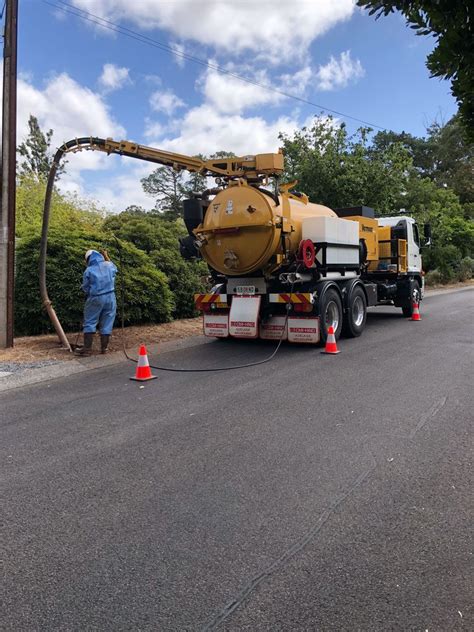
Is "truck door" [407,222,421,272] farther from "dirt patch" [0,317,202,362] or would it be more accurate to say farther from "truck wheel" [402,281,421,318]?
"dirt patch" [0,317,202,362]

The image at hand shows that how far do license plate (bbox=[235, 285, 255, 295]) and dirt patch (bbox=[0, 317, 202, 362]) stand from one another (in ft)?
6.91

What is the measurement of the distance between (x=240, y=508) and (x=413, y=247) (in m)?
13.0

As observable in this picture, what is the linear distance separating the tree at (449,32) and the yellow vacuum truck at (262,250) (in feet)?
21.6

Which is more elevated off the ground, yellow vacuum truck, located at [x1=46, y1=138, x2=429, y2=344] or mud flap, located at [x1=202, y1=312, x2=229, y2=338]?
yellow vacuum truck, located at [x1=46, y1=138, x2=429, y2=344]

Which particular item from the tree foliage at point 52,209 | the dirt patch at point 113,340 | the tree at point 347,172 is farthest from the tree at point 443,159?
the dirt patch at point 113,340

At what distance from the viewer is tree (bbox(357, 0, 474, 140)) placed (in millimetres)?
1870

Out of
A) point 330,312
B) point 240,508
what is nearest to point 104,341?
point 330,312

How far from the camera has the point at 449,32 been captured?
189 centimetres

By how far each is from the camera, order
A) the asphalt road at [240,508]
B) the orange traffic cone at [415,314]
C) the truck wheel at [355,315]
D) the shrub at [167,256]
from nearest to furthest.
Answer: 1. the asphalt road at [240,508]
2. the truck wheel at [355,315]
3. the shrub at [167,256]
4. the orange traffic cone at [415,314]

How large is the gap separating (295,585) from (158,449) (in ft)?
6.81

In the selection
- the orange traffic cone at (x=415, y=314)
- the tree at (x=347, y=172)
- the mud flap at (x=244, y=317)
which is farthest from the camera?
the tree at (x=347, y=172)

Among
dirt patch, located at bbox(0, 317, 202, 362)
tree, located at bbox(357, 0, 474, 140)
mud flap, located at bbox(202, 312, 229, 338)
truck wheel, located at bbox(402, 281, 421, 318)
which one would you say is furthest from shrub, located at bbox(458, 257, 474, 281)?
tree, located at bbox(357, 0, 474, 140)

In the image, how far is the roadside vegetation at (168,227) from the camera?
33.6ft

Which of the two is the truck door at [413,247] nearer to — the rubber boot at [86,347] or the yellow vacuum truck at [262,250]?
the yellow vacuum truck at [262,250]
